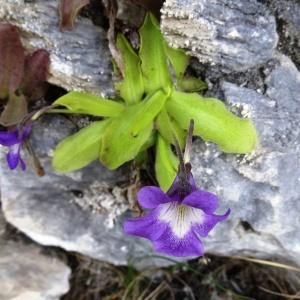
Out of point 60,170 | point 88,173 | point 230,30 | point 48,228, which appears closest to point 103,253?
point 48,228

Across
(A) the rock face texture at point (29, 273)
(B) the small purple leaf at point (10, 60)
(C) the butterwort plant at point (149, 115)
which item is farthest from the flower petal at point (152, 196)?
(A) the rock face texture at point (29, 273)

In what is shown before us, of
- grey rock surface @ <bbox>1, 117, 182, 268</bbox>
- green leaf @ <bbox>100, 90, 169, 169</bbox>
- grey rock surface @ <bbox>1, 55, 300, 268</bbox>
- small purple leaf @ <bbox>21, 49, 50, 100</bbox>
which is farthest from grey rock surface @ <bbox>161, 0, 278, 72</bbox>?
grey rock surface @ <bbox>1, 117, 182, 268</bbox>

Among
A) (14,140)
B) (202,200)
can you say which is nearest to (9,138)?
(14,140)

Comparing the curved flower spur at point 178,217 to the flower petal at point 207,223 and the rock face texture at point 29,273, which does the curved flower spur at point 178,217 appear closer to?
the flower petal at point 207,223

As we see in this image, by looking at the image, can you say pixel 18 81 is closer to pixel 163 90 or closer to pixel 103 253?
pixel 163 90

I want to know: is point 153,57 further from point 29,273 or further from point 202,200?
point 29,273

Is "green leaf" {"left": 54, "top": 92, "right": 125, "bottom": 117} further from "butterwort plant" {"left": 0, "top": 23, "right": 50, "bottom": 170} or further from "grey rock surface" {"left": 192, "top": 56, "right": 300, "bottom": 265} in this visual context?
"grey rock surface" {"left": 192, "top": 56, "right": 300, "bottom": 265}
